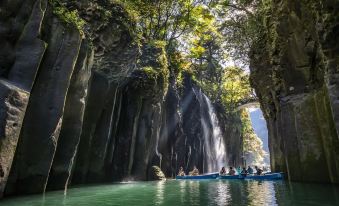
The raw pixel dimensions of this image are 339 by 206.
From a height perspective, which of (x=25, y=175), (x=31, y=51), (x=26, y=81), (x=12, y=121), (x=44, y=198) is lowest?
(x=44, y=198)

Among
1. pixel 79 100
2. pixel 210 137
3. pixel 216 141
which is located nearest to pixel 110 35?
pixel 79 100

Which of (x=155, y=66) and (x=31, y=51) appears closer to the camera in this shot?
(x=31, y=51)

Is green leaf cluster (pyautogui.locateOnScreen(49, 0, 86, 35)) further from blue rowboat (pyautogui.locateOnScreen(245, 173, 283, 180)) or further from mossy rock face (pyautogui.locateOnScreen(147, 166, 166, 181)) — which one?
mossy rock face (pyautogui.locateOnScreen(147, 166, 166, 181))

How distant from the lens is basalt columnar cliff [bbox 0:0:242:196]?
40.5 feet

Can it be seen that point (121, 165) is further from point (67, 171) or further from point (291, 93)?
point (291, 93)

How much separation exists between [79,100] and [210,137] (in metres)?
31.3

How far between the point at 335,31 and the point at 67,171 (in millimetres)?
12976

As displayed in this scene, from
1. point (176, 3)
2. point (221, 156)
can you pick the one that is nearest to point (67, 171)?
point (176, 3)

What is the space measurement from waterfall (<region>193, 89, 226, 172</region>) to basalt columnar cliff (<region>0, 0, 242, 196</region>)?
5.01 m

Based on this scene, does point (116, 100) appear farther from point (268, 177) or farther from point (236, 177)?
point (268, 177)

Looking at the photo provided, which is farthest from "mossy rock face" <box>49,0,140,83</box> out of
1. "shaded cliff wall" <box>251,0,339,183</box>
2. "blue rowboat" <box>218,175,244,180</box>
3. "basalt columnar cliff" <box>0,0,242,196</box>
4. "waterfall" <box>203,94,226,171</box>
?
"waterfall" <box>203,94,226,171</box>

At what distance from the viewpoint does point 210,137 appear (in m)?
46.1

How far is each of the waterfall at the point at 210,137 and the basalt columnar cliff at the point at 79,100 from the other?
5009 millimetres

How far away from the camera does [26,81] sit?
12.4 m
